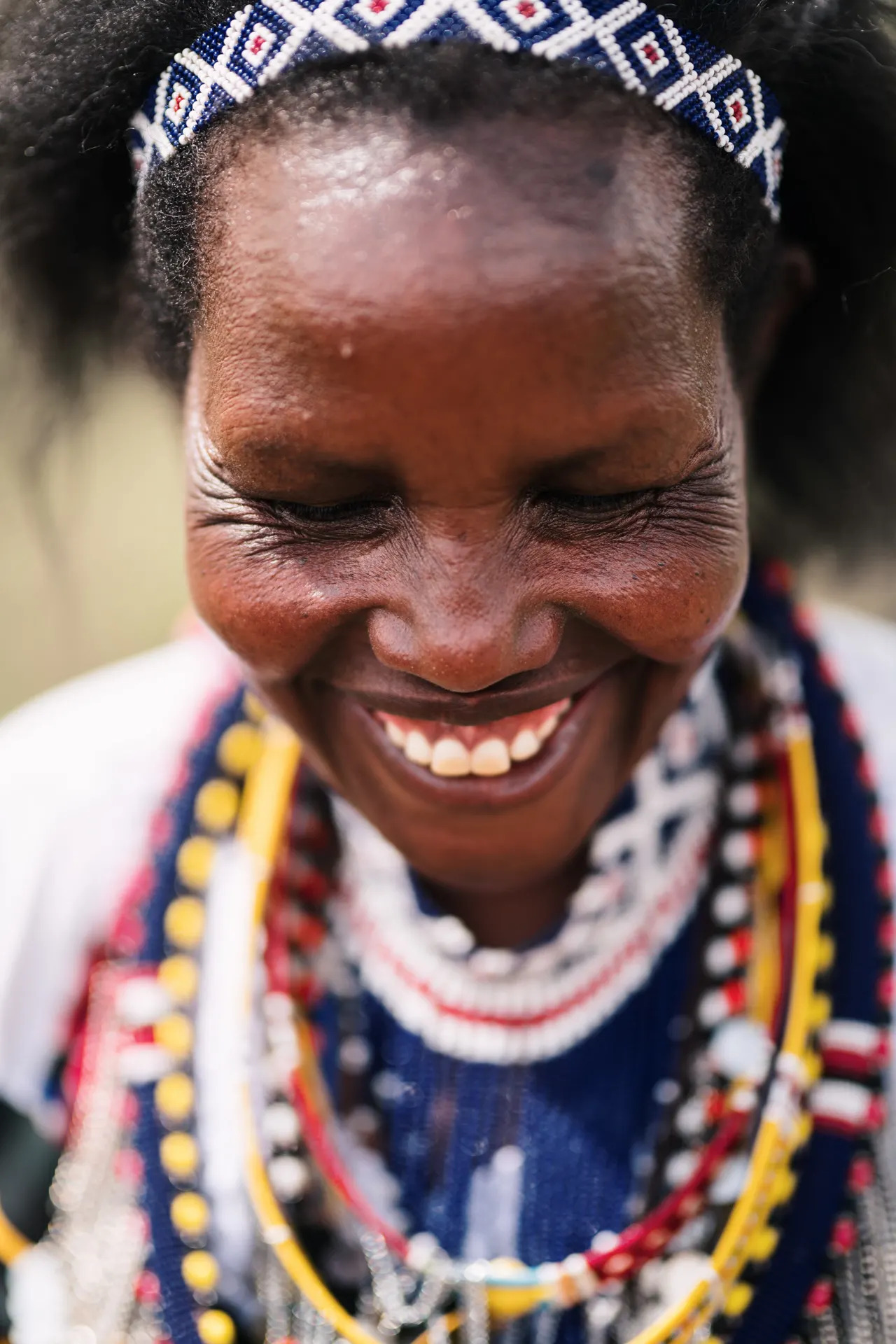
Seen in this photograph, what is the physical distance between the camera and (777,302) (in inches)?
52.4

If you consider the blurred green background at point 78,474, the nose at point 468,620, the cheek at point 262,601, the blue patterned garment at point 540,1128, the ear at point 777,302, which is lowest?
the blue patterned garment at point 540,1128

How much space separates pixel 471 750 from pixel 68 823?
2.06 feet

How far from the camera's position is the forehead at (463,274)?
91 centimetres

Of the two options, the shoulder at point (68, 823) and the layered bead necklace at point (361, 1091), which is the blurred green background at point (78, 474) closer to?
the shoulder at point (68, 823)

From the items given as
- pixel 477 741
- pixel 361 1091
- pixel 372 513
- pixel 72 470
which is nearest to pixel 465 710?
pixel 477 741

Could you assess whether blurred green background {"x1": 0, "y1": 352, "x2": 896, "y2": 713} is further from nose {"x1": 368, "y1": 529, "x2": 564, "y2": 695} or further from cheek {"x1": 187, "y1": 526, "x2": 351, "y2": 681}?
nose {"x1": 368, "y1": 529, "x2": 564, "y2": 695}

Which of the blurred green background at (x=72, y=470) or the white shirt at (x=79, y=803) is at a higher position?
the blurred green background at (x=72, y=470)

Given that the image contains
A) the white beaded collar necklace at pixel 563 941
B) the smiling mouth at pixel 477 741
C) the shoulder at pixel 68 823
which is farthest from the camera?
the shoulder at pixel 68 823

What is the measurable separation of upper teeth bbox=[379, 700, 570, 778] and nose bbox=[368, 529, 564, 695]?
0.12 metres

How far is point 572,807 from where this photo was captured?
122 cm

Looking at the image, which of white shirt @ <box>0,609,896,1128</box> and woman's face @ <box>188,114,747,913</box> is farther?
white shirt @ <box>0,609,896,1128</box>

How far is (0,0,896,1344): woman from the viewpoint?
95 centimetres

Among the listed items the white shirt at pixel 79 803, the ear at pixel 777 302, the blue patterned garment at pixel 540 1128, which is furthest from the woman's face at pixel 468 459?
the white shirt at pixel 79 803

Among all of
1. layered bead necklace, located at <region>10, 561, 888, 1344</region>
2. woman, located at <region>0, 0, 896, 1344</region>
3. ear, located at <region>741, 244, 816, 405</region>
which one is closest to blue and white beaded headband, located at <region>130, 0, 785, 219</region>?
woman, located at <region>0, 0, 896, 1344</region>
